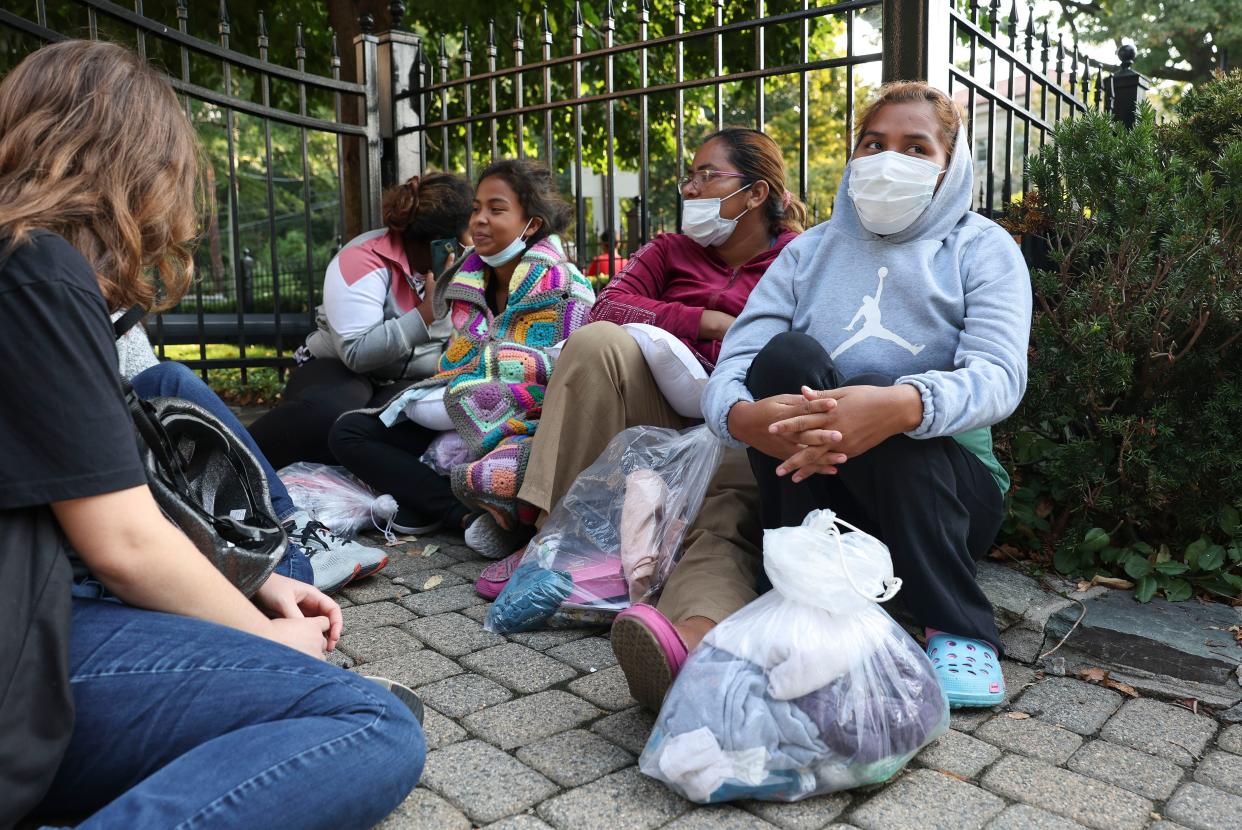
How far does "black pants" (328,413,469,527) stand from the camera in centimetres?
405

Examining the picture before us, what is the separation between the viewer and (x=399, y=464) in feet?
13.4

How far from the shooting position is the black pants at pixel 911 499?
7.82 ft

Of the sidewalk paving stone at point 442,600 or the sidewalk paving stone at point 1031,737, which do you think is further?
the sidewalk paving stone at point 442,600

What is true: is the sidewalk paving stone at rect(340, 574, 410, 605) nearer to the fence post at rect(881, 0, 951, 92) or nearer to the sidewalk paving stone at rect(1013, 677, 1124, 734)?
the sidewalk paving stone at rect(1013, 677, 1124, 734)

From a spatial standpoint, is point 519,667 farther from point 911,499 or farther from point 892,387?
point 892,387

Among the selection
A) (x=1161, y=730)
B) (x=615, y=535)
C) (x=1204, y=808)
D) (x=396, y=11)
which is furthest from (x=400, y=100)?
(x=1204, y=808)

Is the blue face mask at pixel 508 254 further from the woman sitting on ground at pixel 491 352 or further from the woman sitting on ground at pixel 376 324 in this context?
the woman sitting on ground at pixel 376 324

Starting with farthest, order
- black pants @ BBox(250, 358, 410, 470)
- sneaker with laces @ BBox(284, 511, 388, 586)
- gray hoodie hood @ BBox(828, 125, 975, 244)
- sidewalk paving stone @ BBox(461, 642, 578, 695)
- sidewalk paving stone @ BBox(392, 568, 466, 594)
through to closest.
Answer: black pants @ BBox(250, 358, 410, 470) → sidewalk paving stone @ BBox(392, 568, 466, 594) → sneaker with laces @ BBox(284, 511, 388, 586) → gray hoodie hood @ BBox(828, 125, 975, 244) → sidewalk paving stone @ BBox(461, 642, 578, 695)

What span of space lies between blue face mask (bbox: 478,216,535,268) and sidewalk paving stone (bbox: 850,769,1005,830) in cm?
259

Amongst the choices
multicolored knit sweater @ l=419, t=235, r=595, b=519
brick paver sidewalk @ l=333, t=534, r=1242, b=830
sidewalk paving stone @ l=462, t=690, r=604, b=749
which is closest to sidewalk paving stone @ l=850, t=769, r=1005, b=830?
brick paver sidewalk @ l=333, t=534, r=1242, b=830

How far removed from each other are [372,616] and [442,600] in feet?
0.77

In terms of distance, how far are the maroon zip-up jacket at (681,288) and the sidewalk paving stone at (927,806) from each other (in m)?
1.63

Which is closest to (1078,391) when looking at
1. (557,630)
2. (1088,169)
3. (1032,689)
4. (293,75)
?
(1088,169)

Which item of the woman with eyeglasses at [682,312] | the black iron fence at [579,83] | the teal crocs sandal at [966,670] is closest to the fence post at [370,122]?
the black iron fence at [579,83]
